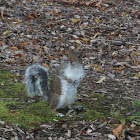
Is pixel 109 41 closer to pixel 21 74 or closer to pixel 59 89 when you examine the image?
pixel 21 74

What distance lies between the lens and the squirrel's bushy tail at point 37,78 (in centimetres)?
349

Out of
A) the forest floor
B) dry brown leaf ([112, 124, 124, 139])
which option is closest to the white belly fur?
the forest floor

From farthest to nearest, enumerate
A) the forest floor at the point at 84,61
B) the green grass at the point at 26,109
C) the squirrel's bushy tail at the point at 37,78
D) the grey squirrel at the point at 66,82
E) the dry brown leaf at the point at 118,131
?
1. the squirrel's bushy tail at the point at 37,78
2. the grey squirrel at the point at 66,82
3. the green grass at the point at 26,109
4. the forest floor at the point at 84,61
5. the dry brown leaf at the point at 118,131

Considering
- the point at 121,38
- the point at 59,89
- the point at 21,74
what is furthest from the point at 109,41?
the point at 59,89

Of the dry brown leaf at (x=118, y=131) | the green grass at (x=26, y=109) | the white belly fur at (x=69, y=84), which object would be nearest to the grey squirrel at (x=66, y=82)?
the white belly fur at (x=69, y=84)

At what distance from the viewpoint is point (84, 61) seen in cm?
531

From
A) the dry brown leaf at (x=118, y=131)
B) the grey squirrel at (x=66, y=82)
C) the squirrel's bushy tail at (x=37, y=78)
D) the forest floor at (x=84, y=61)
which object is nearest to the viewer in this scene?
the dry brown leaf at (x=118, y=131)

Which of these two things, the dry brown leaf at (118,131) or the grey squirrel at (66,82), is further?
the grey squirrel at (66,82)

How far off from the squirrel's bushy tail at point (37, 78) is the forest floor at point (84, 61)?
193mm

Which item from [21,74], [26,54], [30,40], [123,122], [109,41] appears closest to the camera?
[123,122]

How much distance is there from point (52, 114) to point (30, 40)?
2726 mm

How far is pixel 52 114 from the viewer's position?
3.31 m

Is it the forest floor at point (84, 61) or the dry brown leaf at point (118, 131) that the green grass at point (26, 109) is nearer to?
the forest floor at point (84, 61)

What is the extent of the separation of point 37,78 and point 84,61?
1.91 metres
